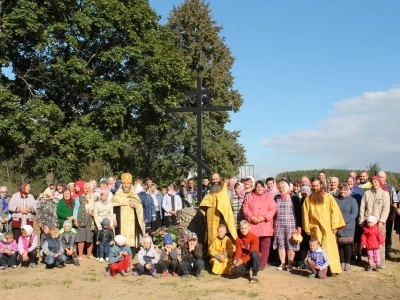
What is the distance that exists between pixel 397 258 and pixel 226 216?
397cm

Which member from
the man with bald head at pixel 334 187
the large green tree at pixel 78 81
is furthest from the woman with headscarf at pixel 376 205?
the large green tree at pixel 78 81

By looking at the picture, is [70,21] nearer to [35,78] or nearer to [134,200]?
[35,78]

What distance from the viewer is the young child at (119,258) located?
8703 mm

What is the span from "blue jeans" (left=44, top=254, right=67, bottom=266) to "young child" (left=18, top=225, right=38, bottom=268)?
410 millimetres

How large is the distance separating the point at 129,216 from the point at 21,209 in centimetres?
219

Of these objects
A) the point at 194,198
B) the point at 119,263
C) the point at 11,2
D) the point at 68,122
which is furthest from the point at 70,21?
the point at 119,263

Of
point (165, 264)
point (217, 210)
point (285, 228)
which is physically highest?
point (217, 210)

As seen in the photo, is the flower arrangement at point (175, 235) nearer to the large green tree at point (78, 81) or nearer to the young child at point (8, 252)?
the young child at point (8, 252)

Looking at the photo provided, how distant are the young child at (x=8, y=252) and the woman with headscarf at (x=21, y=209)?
75 centimetres

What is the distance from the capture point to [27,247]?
31.2 feet

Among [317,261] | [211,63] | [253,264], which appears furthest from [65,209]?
→ [211,63]

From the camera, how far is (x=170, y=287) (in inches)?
310

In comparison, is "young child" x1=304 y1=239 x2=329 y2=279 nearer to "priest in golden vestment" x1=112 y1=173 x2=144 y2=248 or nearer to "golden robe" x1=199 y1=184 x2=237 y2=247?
"golden robe" x1=199 y1=184 x2=237 y2=247

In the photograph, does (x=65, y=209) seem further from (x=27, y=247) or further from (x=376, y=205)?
(x=376, y=205)
